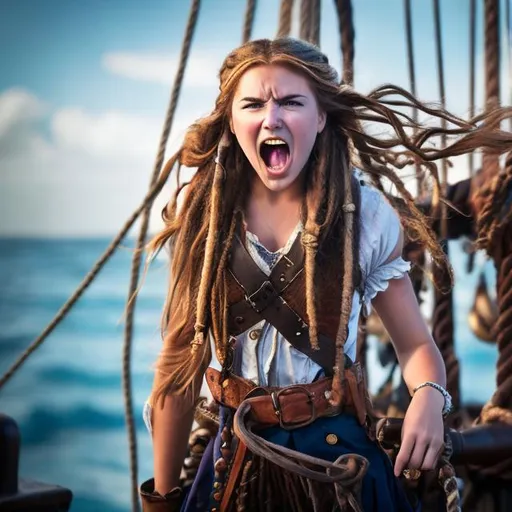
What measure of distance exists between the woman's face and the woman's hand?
38 centimetres

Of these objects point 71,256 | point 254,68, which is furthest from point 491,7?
point 71,256

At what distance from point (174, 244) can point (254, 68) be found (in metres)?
0.31

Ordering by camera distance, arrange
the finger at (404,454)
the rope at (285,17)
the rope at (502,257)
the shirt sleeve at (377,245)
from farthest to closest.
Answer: the rope at (285,17), the rope at (502,257), the shirt sleeve at (377,245), the finger at (404,454)

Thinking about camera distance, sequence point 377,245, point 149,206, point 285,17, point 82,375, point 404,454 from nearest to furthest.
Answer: point 404,454 → point 377,245 → point 149,206 → point 285,17 → point 82,375

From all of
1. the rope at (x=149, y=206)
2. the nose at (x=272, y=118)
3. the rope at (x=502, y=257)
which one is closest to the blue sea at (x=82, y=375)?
the rope at (x=149, y=206)

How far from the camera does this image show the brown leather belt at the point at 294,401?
1.45 meters

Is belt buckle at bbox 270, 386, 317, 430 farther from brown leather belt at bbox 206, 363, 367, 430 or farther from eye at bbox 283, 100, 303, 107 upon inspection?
eye at bbox 283, 100, 303, 107

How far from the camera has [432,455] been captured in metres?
1.43

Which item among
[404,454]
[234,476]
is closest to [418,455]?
[404,454]

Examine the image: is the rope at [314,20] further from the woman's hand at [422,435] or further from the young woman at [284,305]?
the woman's hand at [422,435]

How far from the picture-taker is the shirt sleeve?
1523mm

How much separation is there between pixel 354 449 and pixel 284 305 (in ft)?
0.78

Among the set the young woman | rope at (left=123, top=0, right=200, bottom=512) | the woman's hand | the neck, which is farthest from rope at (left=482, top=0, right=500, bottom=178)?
the woman's hand

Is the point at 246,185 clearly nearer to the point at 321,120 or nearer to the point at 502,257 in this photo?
the point at 321,120
